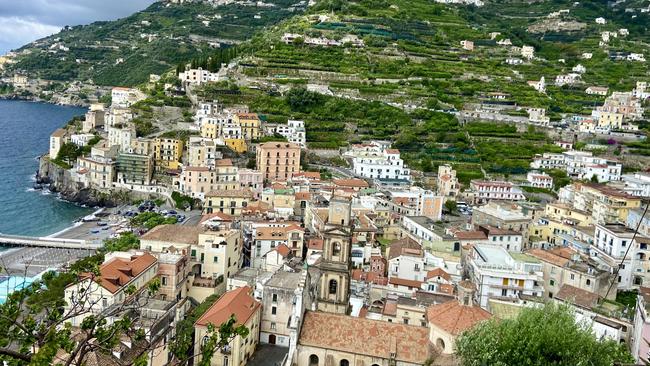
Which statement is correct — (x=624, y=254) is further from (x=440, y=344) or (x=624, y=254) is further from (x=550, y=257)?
(x=440, y=344)

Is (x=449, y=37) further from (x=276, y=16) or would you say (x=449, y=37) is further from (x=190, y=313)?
(x=190, y=313)

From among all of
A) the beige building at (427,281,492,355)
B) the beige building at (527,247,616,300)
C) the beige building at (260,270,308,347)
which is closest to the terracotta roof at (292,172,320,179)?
the beige building at (527,247,616,300)

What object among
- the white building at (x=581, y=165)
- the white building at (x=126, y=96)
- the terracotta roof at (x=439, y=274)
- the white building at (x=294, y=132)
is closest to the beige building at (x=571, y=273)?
the terracotta roof at (x=439, y=274)

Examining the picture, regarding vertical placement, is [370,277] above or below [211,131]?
below

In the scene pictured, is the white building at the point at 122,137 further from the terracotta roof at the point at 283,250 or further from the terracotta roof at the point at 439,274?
the terracotta roof at the point at 439,274

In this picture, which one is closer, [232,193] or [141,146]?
[232,193]

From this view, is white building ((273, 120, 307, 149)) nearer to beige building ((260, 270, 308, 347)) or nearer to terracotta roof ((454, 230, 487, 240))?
terracotta roof ((454, 230, 487, 240))

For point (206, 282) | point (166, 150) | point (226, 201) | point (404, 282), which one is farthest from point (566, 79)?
point (206, 282)
